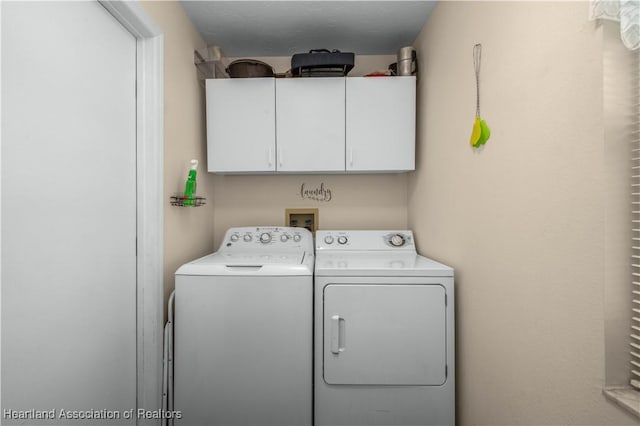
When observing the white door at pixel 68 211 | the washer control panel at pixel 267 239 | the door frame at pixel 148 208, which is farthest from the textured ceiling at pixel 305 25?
the washer control panel at pixel 267 239

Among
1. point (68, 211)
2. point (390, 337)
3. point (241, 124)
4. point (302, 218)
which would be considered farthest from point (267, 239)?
point (68, 211)

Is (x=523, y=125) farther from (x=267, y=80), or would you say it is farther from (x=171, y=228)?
(x=171, y=228)

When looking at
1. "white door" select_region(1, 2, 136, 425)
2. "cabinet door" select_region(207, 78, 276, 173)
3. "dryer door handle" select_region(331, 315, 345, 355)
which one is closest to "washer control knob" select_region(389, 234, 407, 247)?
"dryer door handle" select_region(331, 315, 345, 355)

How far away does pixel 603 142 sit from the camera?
29.2 inches

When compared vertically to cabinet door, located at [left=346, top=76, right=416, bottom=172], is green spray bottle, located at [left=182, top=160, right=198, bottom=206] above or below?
below

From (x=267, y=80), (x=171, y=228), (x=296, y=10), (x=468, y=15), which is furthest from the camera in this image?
(x=267, y=80)

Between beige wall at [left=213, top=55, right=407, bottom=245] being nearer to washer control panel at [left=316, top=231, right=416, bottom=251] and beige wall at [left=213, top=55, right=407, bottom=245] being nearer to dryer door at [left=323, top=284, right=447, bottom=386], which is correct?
washer control panel at [left=316, top=231, right=416, bottom=251]

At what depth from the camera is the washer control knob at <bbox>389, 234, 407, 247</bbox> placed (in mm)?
1986

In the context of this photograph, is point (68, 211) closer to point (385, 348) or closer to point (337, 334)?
point (337, 334)

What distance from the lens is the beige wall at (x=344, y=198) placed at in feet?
7.39

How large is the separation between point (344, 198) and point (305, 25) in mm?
1175

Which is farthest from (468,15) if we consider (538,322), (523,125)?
(538,322)

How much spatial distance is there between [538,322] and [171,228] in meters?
1.61

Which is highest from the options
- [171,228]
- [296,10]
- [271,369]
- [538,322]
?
[296,10]
